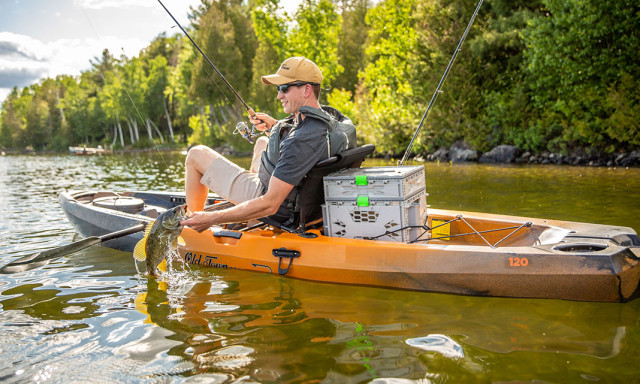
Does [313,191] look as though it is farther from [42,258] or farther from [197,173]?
[42,258]

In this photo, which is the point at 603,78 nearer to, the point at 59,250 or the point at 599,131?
the point at 599,131

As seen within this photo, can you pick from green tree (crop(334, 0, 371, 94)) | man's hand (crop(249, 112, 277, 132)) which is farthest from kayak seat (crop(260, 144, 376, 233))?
green tree (crop(334, 0, 371, 94))

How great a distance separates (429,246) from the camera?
4.34 metres

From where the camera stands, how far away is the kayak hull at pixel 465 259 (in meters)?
3.81

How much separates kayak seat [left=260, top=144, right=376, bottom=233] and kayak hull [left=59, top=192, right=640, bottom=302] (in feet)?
0.50

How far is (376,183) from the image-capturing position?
172 inches

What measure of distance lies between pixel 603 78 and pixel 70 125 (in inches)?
2523

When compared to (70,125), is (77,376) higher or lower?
lower

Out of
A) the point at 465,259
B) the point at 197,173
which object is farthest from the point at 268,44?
the point at 465,259

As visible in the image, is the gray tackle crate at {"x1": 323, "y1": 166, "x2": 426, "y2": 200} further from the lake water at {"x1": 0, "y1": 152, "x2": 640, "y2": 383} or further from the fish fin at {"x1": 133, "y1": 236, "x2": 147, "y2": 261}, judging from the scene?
the fish fin at {"x1": 133, "y1": 236, "x2": 147, "y2": 261}

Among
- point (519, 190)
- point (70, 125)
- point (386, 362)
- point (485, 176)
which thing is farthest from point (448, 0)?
point (70, 125)

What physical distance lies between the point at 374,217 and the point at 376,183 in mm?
360

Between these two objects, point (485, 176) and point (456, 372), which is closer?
point (456, 372)

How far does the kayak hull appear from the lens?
381cm
